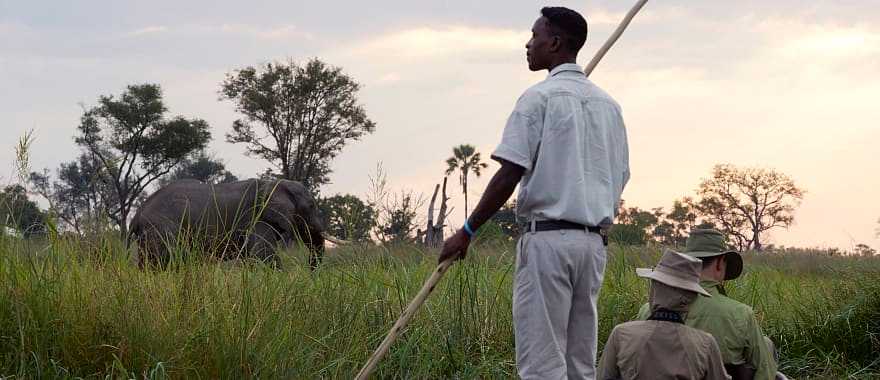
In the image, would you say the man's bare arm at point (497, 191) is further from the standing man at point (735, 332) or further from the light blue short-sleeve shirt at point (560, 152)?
the standing man at point (735, 332)

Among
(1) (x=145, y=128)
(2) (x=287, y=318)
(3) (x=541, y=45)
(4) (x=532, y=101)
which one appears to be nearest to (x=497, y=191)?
(4) (x=532, y=101)

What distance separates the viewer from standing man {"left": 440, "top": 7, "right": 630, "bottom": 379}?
14.8 feet

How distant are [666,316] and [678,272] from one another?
0.69 feet

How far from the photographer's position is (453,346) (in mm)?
7246

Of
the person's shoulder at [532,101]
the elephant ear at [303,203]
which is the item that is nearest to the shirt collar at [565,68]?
the person's shoulder at [532,101]

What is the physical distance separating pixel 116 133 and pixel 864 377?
34751 millimetres

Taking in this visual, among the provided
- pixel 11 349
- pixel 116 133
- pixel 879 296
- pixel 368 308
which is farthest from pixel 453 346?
pixel 116 133

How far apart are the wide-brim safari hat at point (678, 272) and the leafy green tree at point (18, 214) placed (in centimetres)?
354

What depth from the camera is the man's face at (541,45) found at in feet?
15.7

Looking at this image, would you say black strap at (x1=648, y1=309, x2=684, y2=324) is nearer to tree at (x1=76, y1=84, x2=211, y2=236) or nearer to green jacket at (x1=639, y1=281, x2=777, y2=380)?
green jacket at (x1=639, y1=281, x2=777, y2=380)

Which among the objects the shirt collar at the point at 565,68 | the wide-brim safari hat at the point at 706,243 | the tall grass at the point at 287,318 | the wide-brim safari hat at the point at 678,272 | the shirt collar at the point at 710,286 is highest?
the shirt collar at the point at 565,68

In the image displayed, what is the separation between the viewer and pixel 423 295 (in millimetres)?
4668

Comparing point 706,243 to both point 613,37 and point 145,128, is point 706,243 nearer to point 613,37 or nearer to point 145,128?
point 613,37

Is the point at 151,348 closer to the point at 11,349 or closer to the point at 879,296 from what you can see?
the point at 11,349
